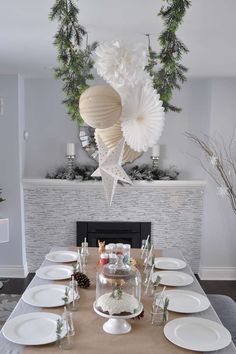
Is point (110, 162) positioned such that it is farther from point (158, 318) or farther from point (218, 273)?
point (218, 273)

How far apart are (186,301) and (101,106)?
1.23 meters

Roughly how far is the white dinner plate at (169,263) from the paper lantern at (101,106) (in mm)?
1405

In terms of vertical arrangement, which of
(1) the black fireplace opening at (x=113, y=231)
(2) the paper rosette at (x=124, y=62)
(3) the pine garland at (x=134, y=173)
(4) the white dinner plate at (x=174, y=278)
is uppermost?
(2) the paper rosette at (x=124, y=62)

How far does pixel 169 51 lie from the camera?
1761 millimetres

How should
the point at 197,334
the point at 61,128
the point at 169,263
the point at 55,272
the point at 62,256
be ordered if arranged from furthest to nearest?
the point at 61,128 < the point at 62,256 < the point at 169,263 < the point at 55,272 < the point at 197,334

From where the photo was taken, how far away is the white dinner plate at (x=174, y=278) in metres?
2.37

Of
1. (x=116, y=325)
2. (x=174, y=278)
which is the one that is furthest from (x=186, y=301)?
(x=116, y=325)

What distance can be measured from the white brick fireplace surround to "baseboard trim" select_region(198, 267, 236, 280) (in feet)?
0.90

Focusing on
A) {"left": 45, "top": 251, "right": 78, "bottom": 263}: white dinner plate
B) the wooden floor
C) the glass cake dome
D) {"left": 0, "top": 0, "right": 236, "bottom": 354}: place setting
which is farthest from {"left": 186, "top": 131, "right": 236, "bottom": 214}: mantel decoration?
the glass cake dome

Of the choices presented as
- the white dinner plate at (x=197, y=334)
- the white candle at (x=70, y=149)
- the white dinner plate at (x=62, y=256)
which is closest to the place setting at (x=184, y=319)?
the white dinner plate at (x=197, y=334)

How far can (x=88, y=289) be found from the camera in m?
2.25

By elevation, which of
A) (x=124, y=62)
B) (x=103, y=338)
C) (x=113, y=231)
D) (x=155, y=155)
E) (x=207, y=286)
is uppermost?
(x=124, y=62)

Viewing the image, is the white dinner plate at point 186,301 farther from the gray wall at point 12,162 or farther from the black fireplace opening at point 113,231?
the gray wall at point 12,162

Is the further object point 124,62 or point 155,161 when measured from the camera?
point 155,161
